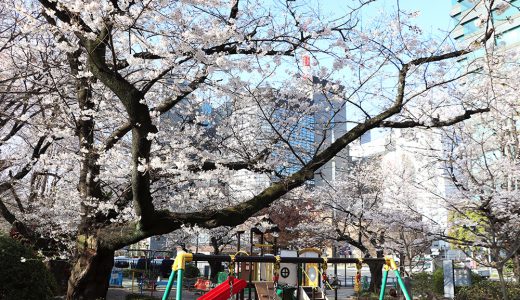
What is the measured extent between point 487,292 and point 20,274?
45.3 feet

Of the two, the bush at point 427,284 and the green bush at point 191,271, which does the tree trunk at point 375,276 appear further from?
the green bush at point 191,271

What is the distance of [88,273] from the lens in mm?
8242

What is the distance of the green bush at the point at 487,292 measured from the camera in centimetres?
1386

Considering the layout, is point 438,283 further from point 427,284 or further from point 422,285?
point 422,285

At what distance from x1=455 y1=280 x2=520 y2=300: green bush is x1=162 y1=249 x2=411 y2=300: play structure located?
17.5 feet

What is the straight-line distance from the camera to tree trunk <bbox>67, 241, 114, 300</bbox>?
821cm

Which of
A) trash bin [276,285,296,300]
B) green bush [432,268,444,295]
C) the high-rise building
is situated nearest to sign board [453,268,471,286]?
green bush [432,268,444,295]

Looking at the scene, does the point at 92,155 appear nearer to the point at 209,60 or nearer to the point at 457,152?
the point at 209,60

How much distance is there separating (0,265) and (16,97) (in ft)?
13.1

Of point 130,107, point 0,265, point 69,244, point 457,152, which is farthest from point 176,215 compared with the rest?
point 457,152

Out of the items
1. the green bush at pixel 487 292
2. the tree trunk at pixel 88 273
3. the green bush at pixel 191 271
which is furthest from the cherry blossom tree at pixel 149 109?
the green bush at pixel 191 271

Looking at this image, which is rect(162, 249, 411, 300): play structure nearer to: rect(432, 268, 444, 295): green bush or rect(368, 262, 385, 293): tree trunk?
rect(368, 262, 385, 293): tree trunk

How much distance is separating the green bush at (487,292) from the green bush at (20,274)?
1296cm

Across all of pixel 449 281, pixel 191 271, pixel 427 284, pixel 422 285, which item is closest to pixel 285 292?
pixel 449 281
